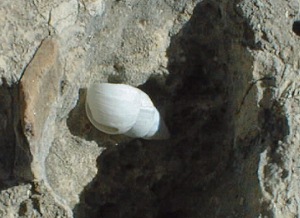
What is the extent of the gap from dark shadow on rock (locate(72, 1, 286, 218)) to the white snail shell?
49 mm

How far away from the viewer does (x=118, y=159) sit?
5.41 ft

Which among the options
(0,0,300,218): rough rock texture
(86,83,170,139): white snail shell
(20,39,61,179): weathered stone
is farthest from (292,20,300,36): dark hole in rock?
(20,39,61,179): weathered stone

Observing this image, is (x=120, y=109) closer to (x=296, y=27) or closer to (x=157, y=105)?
(x=157, y=105)

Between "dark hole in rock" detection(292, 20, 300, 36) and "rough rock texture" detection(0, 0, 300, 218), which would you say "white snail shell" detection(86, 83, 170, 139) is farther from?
"dark hole in rock" detection(292, 20, 300, 36)

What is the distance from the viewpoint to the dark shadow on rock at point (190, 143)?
1.64 meters

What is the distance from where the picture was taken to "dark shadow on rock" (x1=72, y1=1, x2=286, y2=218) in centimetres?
164

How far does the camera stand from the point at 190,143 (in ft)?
5.53

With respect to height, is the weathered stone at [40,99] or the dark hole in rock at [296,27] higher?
the dark hole in rock at [296,27]

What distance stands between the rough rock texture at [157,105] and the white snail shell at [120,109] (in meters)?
0.04

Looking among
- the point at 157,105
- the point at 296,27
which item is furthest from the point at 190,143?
the point at 296,27

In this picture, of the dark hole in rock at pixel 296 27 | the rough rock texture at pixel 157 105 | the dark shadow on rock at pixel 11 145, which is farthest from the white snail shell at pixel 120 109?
the dark hole in rock at pixel 296 27

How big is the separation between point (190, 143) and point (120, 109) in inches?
7.1

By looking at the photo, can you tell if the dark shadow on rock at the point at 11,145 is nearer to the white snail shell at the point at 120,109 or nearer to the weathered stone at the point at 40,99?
the weathered stone at the point at 40,99

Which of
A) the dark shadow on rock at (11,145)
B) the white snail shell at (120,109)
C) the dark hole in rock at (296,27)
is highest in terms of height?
the dark hole in rock at (296,27)
